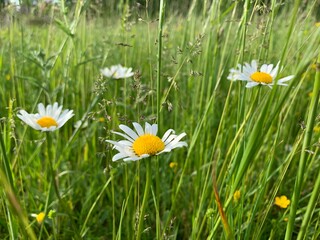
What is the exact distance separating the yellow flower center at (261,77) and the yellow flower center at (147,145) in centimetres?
35

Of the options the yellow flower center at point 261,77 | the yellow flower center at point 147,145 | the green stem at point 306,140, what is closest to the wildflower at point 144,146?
the yellow flower center at point 147,145

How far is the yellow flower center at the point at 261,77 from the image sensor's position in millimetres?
884

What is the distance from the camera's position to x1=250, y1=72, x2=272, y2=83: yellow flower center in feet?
2.90

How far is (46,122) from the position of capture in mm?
855

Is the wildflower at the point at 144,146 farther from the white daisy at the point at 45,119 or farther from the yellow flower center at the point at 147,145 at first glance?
the white daisy at the point at 45,119

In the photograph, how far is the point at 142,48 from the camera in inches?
101

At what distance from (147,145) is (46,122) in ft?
1.06

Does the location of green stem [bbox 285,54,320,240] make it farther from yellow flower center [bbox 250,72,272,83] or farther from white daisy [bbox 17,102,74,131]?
white daisy [bbox 17,102,74,131]

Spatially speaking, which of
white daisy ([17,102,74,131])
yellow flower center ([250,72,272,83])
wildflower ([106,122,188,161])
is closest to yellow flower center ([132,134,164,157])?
wildflower ([106,122,188,161])

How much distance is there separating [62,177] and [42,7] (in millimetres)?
578

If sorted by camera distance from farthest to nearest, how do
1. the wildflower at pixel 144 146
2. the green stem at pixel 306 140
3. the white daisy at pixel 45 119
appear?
the white daisy at pixel 45 119 < the wildflower at pixel 144 146 < the green stem at pixel 306 140

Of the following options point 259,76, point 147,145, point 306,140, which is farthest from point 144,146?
point 259,76

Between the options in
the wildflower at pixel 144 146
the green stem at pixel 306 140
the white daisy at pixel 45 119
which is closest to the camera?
the green stem at pixel 306 140

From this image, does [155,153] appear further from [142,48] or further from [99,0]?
[142,48]
